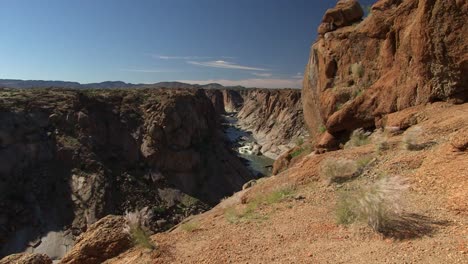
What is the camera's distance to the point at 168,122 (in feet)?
156

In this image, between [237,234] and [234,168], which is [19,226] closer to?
[234,168]

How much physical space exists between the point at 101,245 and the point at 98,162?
1332 inches

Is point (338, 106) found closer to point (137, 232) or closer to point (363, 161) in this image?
point (363, 161)

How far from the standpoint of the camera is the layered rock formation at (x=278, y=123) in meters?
75.8

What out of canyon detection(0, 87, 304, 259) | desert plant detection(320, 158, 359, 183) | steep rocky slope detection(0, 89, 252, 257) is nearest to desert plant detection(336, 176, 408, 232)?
desert plant detection(320, 158, 359, 183)

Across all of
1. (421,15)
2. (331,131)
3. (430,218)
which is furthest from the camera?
(331,131)

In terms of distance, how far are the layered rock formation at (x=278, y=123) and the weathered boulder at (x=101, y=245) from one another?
57.9m

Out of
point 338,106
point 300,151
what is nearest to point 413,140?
point 338,106

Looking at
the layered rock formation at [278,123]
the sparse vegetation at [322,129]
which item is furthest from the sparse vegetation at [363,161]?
the layered rock formation at [278,123]

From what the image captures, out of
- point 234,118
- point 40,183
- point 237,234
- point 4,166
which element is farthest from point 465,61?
point 234,118

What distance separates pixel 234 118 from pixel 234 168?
285 ft

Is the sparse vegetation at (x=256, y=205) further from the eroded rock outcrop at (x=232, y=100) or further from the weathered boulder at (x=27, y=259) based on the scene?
the eroded rock outcrop at (x=232, y=100)

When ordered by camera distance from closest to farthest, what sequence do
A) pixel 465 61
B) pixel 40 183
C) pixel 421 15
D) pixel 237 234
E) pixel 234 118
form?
pixel 237 234, pixel 465 61, pixel 421 15, pixel 40 183, pixel 234 118

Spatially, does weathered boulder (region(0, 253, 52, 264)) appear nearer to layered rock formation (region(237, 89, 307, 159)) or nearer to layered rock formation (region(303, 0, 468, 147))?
layered rock formation (region(303, 0, 468, 147))
